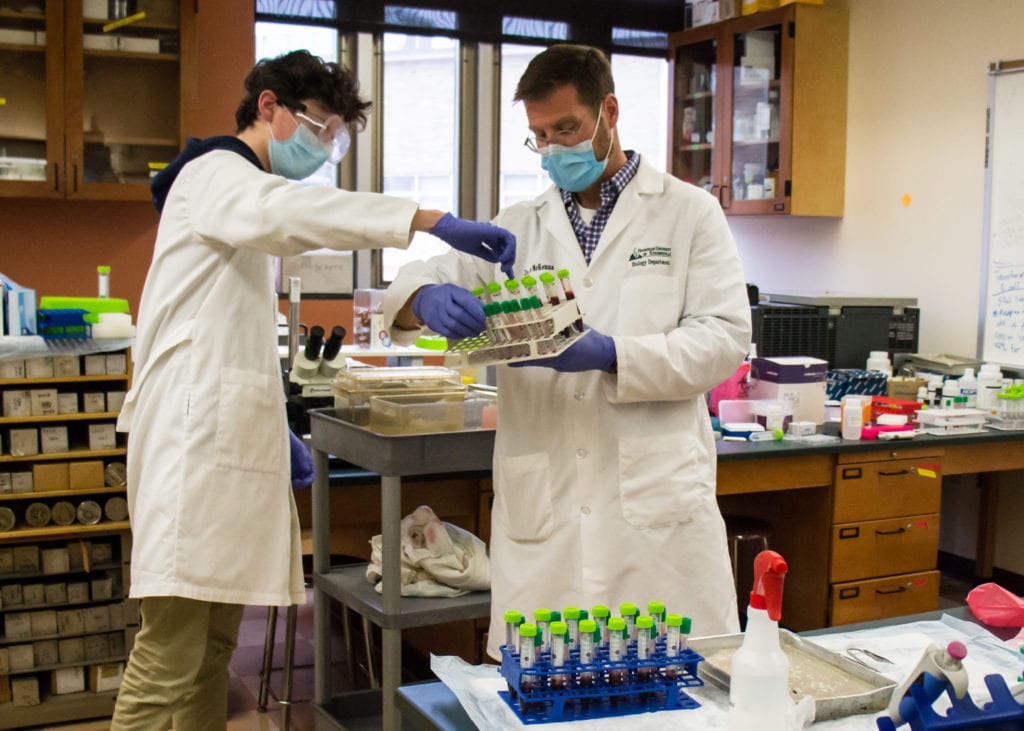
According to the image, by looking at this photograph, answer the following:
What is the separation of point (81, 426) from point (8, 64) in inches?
88.9

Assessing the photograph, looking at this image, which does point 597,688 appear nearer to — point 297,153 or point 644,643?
point 644,643

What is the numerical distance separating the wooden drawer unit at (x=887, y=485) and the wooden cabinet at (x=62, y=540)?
7.00 feet

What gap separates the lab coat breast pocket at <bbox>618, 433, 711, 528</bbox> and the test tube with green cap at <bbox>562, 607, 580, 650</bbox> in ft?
1.97

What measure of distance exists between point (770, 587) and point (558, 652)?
10.4 inches

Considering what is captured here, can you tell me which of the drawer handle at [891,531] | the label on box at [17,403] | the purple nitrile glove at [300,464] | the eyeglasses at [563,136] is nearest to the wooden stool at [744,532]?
the drawer handle at [891,531]

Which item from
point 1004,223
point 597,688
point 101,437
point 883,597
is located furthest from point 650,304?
point 1004,223

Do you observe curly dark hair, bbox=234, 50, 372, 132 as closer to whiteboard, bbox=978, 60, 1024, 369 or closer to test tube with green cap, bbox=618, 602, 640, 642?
test tube with green cap, bbox=618, 602, 640, 642

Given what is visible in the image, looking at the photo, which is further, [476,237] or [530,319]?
[476,237]

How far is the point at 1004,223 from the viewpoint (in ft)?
14.3

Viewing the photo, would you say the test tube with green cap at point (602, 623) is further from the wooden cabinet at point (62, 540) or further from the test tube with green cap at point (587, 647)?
the wooden cabinet at point (62, 540)

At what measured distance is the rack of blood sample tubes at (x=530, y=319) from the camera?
5.32 feet

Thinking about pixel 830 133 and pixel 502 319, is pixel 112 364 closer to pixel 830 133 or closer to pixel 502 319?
pixel 502 319

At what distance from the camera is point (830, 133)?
203 inches

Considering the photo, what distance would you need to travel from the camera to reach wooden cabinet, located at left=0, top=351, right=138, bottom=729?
300 cm
